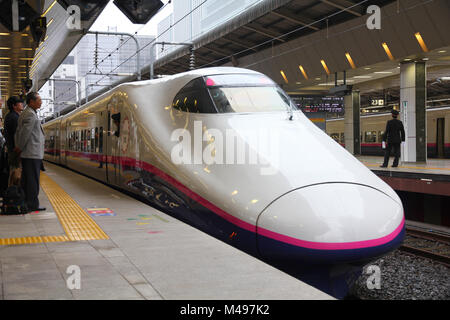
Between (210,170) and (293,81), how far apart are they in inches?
666

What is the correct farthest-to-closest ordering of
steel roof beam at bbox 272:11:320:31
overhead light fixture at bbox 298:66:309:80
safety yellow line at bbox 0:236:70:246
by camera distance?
overhead light fixture at bbox 298:66:309:80 → steel roof beam at bbox 272:11:320:31 → safety yellow line at bbox 0:236:70:246

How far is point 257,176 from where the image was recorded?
494cm

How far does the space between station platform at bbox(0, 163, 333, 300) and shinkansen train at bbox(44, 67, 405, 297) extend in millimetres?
477

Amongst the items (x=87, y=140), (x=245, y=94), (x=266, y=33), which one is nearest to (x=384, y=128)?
(x=266, y=33)

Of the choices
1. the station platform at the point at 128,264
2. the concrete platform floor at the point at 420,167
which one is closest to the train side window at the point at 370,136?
the concrete platform floor at the point at 420,167

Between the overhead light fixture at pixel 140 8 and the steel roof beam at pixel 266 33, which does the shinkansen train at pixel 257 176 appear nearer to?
the overhead light fixture at pixel 140 8

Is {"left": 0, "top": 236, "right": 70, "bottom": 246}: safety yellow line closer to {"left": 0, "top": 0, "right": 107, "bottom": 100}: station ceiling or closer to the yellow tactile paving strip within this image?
the yellow tactile paving strip

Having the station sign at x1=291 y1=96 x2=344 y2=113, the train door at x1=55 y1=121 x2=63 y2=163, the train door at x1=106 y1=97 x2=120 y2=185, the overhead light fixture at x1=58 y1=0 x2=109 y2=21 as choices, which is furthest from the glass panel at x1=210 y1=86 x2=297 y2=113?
the station sign at x1=291 y1=96 x2=344 y2=113

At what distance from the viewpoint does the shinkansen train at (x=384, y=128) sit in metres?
23.4

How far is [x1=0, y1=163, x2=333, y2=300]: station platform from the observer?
297cm

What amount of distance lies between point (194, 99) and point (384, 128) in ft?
69.7

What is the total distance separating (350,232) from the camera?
432 centimetres

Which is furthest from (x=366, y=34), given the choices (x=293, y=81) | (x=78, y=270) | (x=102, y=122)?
(x=78, y=270)

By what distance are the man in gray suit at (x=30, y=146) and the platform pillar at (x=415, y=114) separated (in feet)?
46.7
